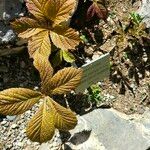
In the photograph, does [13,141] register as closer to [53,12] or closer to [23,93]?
[23,93]

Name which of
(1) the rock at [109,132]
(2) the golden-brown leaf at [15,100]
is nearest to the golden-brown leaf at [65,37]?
(2) the golden-brown leaf at [15,100]

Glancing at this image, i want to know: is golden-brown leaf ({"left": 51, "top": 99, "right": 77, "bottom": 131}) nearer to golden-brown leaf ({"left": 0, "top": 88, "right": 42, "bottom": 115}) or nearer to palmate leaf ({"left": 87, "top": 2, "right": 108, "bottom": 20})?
golden-brown leaf ({"left": 0, "top": 88, "right": 42, "bottom": 115})

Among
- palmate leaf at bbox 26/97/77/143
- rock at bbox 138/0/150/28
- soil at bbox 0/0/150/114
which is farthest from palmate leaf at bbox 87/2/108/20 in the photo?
palmate leaf at bbox 26/97/77/143

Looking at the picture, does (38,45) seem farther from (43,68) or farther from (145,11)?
(145,11)

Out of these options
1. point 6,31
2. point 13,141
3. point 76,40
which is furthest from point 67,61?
point 13,141

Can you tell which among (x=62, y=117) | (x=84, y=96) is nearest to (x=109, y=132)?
(x=84, y=96)

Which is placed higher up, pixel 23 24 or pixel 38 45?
pixel 23 24
